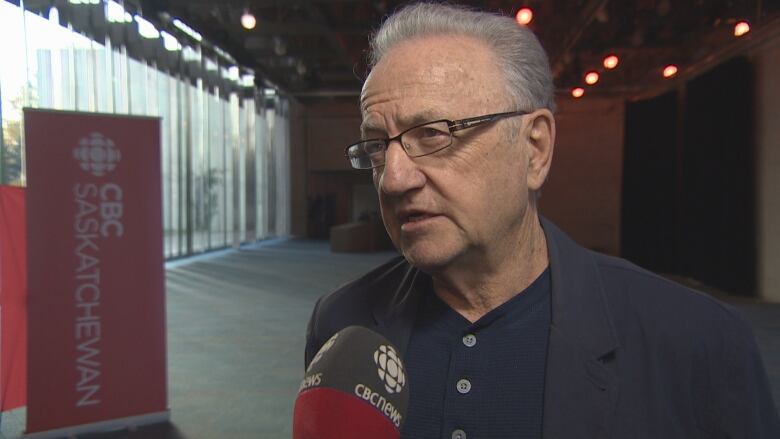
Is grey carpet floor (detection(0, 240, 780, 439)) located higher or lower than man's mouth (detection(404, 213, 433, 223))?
lower

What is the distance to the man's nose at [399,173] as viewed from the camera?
0.97m

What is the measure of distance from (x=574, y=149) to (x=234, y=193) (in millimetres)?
8477

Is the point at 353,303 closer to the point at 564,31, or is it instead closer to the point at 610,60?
the point at 564,31

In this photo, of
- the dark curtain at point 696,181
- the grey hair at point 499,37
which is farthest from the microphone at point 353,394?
the dark curtain at point 696,181

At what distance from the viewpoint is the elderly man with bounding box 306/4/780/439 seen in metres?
0.95

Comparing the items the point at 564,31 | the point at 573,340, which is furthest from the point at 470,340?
the point at 564,31

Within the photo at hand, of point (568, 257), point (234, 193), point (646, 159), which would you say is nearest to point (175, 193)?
point (234, 193)

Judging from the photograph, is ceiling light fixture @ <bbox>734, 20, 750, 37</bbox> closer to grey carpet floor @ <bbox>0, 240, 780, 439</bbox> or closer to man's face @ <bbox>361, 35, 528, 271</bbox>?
grey carpet floor @ <bbox>0, 240, 780, 439</bbox>

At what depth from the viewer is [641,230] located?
1070 centimetres

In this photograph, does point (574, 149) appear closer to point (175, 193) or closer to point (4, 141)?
point (175, 193)

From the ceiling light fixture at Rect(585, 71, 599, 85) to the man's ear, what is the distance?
12299 mm

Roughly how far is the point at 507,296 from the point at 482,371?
0.15 meters

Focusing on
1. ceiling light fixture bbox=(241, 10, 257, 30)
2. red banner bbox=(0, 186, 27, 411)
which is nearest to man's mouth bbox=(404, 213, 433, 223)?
red banner bbox=(0, 186, 27, 411)

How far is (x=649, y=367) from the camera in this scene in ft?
3.14
